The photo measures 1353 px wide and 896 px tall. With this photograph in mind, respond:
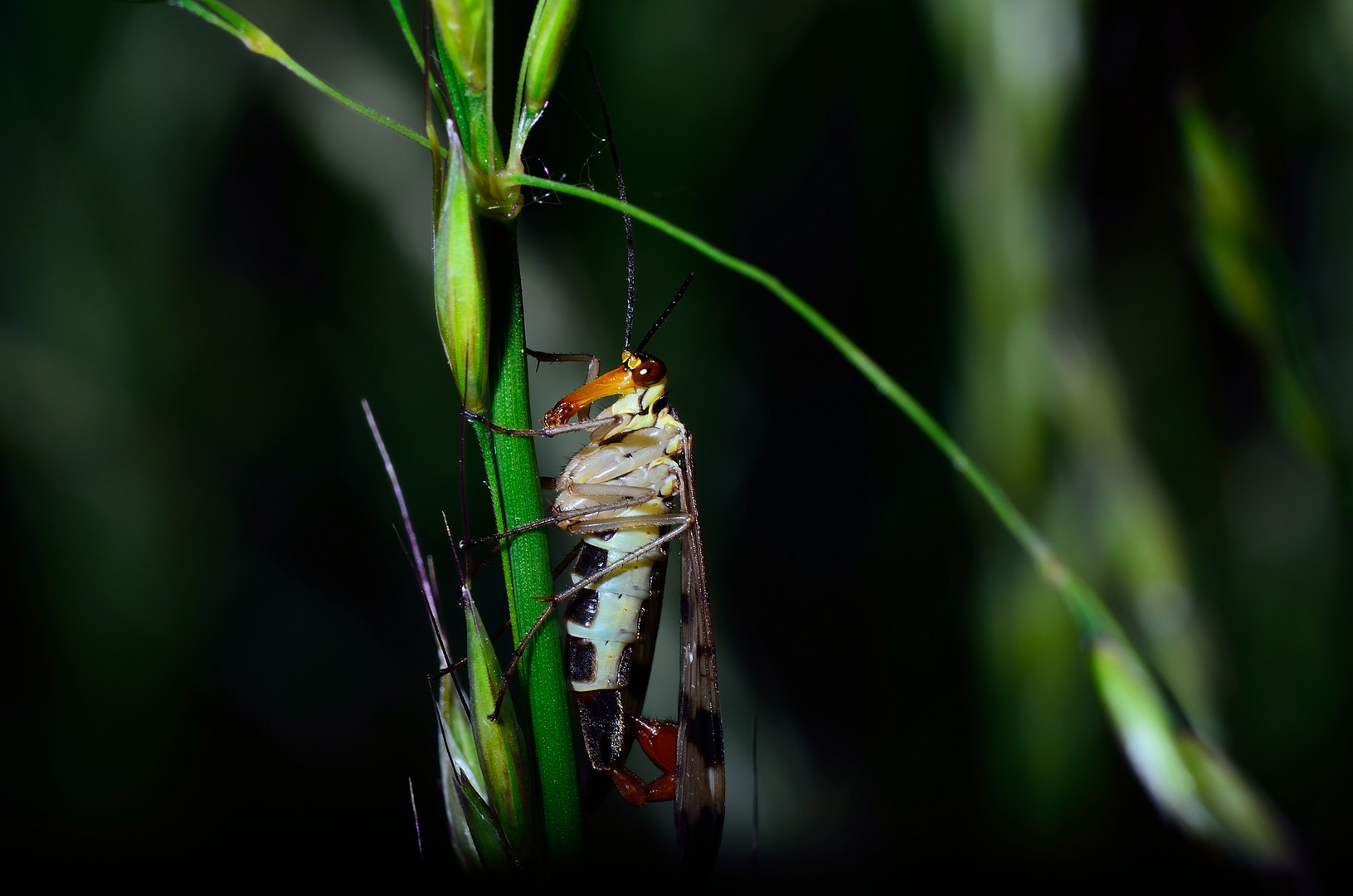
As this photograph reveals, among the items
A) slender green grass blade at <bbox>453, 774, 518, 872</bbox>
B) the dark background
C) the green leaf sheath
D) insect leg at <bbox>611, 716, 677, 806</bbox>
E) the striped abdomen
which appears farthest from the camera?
the dark background

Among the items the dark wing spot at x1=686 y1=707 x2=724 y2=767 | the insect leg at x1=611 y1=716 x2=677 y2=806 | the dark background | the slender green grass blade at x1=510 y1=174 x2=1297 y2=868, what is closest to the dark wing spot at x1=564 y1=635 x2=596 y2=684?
the insect leg at x1=611 y1=716 x2=677 y2=806

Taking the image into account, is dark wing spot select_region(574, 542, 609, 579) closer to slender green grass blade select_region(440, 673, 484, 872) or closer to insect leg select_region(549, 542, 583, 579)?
insect leg select_region(549, 542, 583, 579)

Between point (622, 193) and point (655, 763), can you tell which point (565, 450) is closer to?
point (655, 763)

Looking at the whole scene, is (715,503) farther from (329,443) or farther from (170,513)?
(170,513)

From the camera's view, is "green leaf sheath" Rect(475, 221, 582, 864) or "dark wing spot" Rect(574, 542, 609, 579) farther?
"dark wing spot" Rect(574, 542, 609, 579)


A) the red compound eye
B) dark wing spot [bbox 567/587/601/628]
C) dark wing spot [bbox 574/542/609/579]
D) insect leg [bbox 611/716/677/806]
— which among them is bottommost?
insect leg [bbox 611/716/677/806]

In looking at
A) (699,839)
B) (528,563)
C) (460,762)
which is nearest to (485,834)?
(460,762)

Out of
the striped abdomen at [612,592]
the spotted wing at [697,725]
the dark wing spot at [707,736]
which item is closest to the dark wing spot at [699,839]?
the spotted wing at [697,725]
